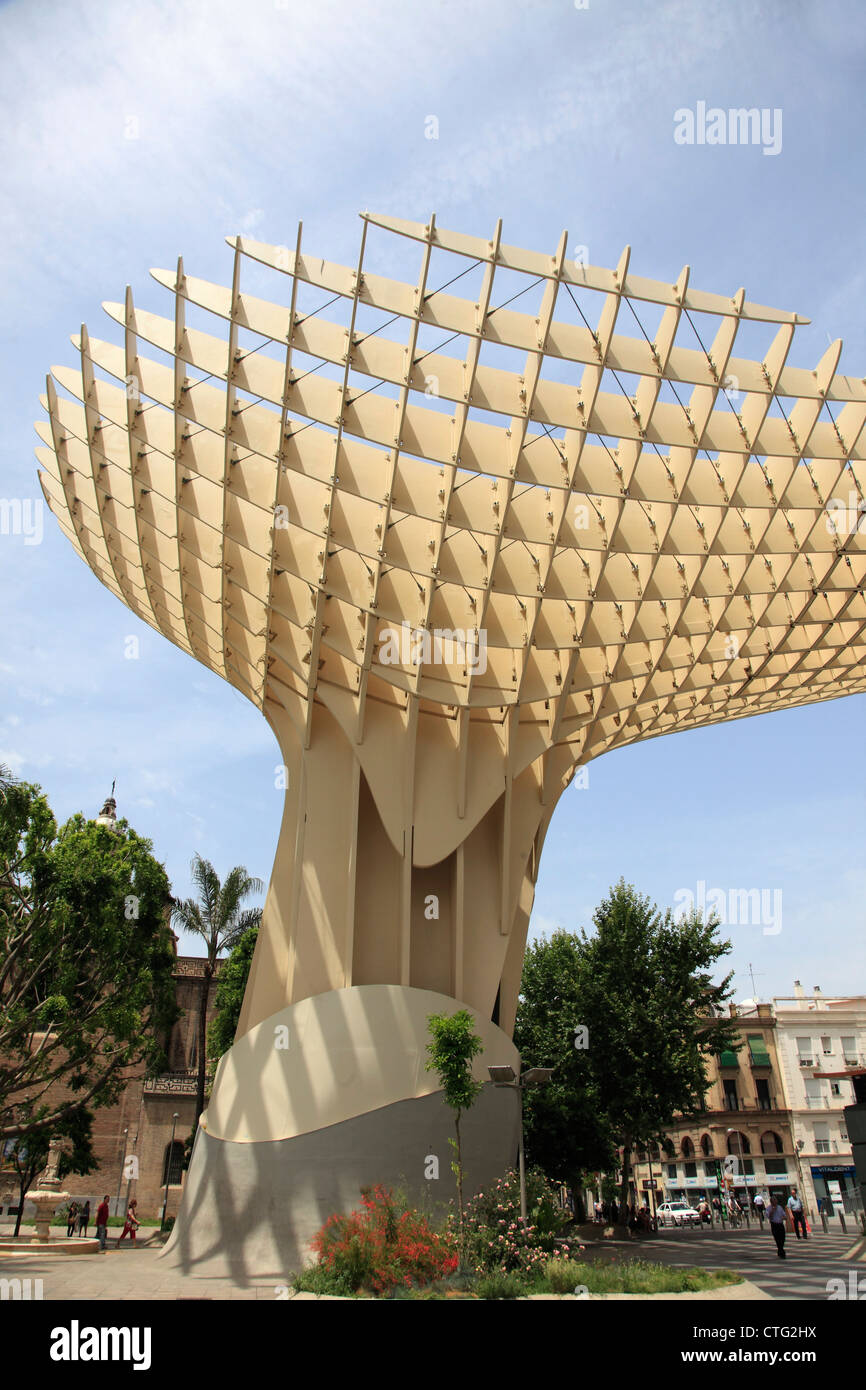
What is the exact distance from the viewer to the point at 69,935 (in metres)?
29.1

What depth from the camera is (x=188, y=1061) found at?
63656 mm

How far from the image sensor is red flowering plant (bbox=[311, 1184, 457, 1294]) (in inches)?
632

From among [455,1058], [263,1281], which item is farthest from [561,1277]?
[263,1281]

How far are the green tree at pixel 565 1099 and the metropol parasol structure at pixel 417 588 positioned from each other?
1117cm

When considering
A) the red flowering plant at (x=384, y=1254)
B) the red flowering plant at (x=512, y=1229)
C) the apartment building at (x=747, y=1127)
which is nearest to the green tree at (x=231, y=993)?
the red flowering plant at (x=512, y=1229)

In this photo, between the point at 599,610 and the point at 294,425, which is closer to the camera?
the point at 294,425

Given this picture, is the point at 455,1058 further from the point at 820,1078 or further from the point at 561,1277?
the point at 820,1078

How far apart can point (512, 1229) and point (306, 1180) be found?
5.59m

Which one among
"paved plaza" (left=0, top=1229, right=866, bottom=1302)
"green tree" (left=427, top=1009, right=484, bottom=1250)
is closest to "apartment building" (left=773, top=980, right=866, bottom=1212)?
"paved plaza" (left=0, top=1229, right=866, bottom=1302)

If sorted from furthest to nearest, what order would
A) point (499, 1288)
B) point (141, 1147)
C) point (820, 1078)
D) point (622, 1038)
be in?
point (820, 1078) → point (141, 1147) → point (622, 1038) → point (499, 1288)

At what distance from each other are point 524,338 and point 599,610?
28.9 ft

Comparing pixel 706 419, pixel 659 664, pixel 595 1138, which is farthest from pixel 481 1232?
pixel 595 1138

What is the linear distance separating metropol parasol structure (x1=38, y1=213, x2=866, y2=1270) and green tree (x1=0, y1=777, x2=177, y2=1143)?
6.95 meters
